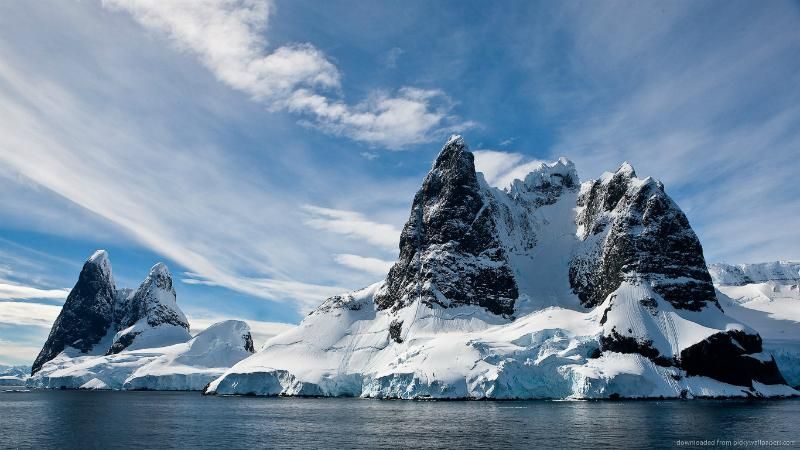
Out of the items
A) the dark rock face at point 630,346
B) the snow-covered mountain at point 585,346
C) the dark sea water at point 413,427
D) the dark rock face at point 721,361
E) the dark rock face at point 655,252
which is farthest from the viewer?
the dark rock face at point 655,252

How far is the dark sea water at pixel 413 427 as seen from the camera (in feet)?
218

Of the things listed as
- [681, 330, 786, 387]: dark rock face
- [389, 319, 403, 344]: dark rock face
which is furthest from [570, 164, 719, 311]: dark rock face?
[389, 319, 403, 344]: dark rock face

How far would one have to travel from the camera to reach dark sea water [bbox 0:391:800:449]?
66375mm

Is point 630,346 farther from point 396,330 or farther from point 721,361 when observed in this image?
point 396,330

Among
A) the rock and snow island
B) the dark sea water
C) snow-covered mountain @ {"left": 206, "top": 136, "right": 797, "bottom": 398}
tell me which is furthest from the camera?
the rock and snow island

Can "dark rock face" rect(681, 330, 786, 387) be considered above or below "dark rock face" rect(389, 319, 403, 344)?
below

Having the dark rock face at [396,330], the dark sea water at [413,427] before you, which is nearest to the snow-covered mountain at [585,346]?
the dark rock face at [396,330]

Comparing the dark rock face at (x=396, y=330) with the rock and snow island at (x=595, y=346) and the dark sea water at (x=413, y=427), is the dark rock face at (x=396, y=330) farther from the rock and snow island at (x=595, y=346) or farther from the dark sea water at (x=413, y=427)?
the dark sea water at (x=413, y=427)

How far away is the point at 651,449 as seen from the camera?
58.8 metres

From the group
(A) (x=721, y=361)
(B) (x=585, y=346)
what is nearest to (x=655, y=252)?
(A) (x=721, y=361)

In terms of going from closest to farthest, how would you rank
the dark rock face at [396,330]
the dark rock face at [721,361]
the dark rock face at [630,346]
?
1. the dark rock face at [721,361]
2. the dark rock face at [630,346]
3. the dark rock face at [396,330]

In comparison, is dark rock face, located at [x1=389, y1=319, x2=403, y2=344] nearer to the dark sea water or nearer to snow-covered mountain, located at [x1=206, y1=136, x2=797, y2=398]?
snow-covered mountain, located at [x1=206, y1=136, x2=797, y2=398]

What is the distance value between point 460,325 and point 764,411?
9694 cm

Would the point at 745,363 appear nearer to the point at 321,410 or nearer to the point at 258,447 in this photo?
the point at 321,410
